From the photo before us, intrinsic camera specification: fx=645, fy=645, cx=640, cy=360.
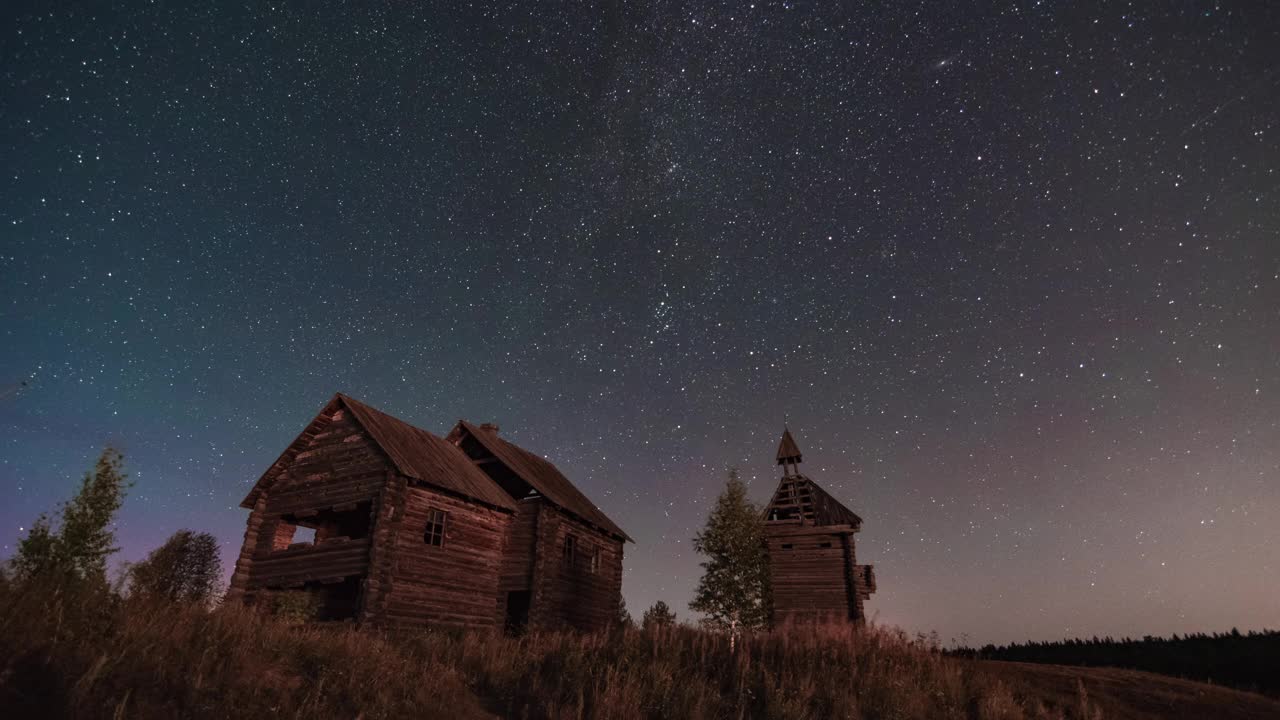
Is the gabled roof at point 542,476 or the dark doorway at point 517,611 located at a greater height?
the gabled roof at point 542,476

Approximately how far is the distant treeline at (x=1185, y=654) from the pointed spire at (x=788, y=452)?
12.8 meters

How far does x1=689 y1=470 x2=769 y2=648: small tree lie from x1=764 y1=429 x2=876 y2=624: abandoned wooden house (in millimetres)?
4970

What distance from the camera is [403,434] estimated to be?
24750mm

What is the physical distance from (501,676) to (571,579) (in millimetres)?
16564

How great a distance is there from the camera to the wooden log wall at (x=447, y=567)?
2080 cm

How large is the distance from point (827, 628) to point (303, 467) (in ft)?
62.5

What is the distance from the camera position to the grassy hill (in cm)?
627

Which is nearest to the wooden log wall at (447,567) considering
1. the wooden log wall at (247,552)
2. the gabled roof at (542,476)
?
the gabled roof at (542,476)

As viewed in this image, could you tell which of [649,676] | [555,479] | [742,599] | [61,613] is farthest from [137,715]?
[742,599]

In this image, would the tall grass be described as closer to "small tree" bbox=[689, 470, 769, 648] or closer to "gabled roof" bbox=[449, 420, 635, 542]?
"gabled roof" bbox=[449, 420, 635, 542]

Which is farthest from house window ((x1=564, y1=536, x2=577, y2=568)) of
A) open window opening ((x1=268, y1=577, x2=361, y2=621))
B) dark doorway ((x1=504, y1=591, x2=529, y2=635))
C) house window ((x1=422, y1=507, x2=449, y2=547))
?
open window opening ((x1=268, y1=577, x2=361, y2=621))

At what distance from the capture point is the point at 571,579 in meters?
27.2

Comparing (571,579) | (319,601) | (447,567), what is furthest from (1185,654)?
(319,601)

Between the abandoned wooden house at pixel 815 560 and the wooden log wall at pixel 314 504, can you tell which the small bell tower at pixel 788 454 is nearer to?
the abandoned wooden house at pixel 815 560
